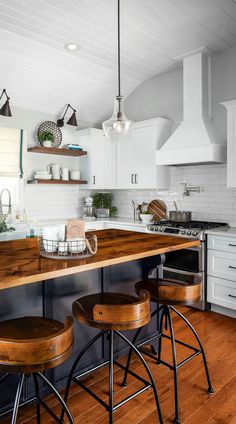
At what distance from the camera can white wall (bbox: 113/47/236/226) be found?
445 cm

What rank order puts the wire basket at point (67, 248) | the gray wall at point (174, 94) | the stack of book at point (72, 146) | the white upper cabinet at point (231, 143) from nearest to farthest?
the wire basket at point (67, 248)
the white upper cabinet at point (231, 143)
the gray wall at point (174, 94)
the stack of book at point (72, 146)

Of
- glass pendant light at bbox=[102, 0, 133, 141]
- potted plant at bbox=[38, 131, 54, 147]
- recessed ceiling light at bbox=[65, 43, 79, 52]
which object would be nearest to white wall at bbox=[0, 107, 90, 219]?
potted plant at bbox=[38, 131, 54, 147]

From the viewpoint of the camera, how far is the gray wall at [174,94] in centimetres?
443

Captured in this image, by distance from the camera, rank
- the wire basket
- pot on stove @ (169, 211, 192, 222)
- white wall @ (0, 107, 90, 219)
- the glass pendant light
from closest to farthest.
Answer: the wire basket, the glass pendant light, pot on stove @ (169, 211, 192, 222), white wall @ (0, 107, 90, 219)

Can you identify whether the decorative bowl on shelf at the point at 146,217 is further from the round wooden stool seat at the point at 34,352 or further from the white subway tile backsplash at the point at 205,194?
the round wooden stool seat at the point at 34,352

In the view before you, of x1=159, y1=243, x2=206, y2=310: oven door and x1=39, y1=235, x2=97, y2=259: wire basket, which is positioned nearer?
x1=39, y1=235, x2=97, y2=259: wire basket

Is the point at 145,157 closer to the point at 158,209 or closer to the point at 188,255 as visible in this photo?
the point at 158,209

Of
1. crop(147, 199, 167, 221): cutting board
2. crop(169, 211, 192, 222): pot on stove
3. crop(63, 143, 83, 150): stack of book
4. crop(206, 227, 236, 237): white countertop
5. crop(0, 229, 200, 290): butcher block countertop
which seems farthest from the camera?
crop(63, 143, 83, 150): stack of book

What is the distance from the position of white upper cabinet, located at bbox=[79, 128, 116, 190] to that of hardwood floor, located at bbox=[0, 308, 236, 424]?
3.16 m

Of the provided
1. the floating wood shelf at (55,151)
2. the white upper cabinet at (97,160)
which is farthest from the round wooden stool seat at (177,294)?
the white upper cabinet at (97,160)

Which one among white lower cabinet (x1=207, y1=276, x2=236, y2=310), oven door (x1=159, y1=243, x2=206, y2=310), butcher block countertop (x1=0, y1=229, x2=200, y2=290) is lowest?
white lower cabinet (x1=207, y1=276, x2=236, y2=310)

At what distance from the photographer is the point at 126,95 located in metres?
5.65

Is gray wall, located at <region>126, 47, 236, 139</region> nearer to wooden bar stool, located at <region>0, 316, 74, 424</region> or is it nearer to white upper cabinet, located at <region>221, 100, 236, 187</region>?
white upper cabinet, located at <region>221, 100, 236, 187</region>

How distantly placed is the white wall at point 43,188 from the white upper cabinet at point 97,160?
0.84 ft
